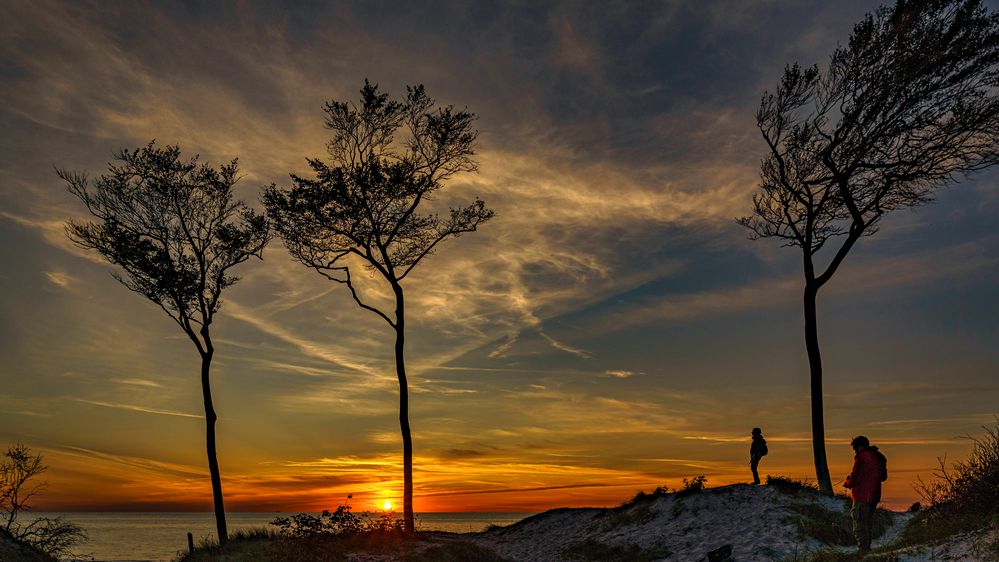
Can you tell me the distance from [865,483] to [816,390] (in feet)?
34.9

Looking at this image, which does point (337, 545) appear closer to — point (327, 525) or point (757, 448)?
point (327, 525)

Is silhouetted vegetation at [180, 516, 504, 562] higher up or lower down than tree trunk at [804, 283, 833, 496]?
lower down

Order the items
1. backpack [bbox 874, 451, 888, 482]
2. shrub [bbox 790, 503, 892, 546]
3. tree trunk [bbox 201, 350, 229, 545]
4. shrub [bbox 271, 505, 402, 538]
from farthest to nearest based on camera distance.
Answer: tree trunk [bbox 201, 350, 229, 545], shrub [bbox 271, 505, 402, 538], shrub [bbox 790, 503, 892, 546], backpack [bbox 874, 451, 888, 482]

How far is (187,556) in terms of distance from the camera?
2416cm

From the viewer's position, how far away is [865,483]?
51.7 ft

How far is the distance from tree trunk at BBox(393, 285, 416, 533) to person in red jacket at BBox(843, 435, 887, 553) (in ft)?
53.5

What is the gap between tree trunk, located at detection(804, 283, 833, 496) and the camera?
24625 mm

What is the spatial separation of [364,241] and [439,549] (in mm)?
14870

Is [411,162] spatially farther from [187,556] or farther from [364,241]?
[187,556]

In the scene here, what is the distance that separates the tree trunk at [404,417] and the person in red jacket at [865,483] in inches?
643

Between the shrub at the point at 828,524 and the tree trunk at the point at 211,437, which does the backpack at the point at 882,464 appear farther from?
the tree trunk at the point at 211,437

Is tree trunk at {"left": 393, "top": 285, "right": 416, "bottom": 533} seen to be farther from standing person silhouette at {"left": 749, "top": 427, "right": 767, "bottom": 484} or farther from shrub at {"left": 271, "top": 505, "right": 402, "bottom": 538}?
standing person silhouette at {"left": 749, "top": 427, "right": 767, "bottom": 484}

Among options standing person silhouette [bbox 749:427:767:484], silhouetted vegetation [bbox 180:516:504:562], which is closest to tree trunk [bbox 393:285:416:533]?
silhouetted vegetation [bbox 180:516:504:562]

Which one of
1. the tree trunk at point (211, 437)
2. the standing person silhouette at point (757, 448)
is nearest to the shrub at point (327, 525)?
the tree trunk at point (211, 437)
